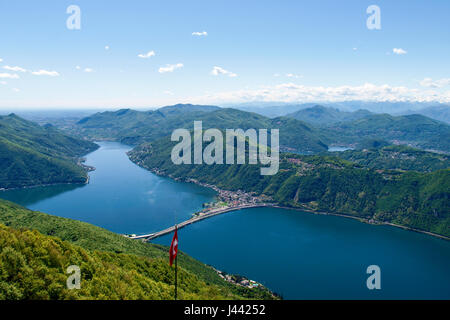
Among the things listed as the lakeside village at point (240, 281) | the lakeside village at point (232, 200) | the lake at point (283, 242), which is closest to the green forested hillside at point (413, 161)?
the lakeside village at point (232, 200)

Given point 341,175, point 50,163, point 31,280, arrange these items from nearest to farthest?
point 31,280 → point 341,175 → point 50,163

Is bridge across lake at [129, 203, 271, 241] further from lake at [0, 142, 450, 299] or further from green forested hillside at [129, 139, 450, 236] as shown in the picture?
green forested hillside at [129, 139, 450, 236]

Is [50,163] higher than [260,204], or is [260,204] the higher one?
[50,163]

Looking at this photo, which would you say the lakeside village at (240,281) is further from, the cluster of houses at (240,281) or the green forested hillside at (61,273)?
the green forested hillside at (61,273)

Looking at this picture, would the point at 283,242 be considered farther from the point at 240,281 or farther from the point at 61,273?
the point at 61,273
